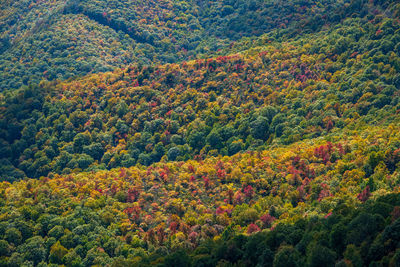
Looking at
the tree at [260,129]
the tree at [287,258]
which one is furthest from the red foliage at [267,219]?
the tree at [260,129]

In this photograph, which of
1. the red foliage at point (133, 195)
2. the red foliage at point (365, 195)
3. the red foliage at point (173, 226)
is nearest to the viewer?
the red foliage at point (365, 195)

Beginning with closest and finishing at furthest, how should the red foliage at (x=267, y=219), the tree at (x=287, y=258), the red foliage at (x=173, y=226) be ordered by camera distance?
the tree at (x=287, y=258), the red foliage at (x=267, y=219), the red foliage at (x=173, y=226)

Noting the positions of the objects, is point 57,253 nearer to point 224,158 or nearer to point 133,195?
point 133,195

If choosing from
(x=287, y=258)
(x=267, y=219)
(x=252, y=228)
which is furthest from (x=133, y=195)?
(x=287, y=258)

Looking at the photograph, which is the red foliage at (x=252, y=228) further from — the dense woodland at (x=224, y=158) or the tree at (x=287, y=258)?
the tree at (x=287, y=258)

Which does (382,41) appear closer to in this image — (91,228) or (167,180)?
(167,180)

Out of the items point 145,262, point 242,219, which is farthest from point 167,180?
point 145,262

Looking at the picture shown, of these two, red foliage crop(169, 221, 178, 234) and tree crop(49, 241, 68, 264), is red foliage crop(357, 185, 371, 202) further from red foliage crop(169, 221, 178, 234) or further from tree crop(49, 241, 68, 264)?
tree crop(49, 241, 68, 264)

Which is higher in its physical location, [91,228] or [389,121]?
[389,121]
